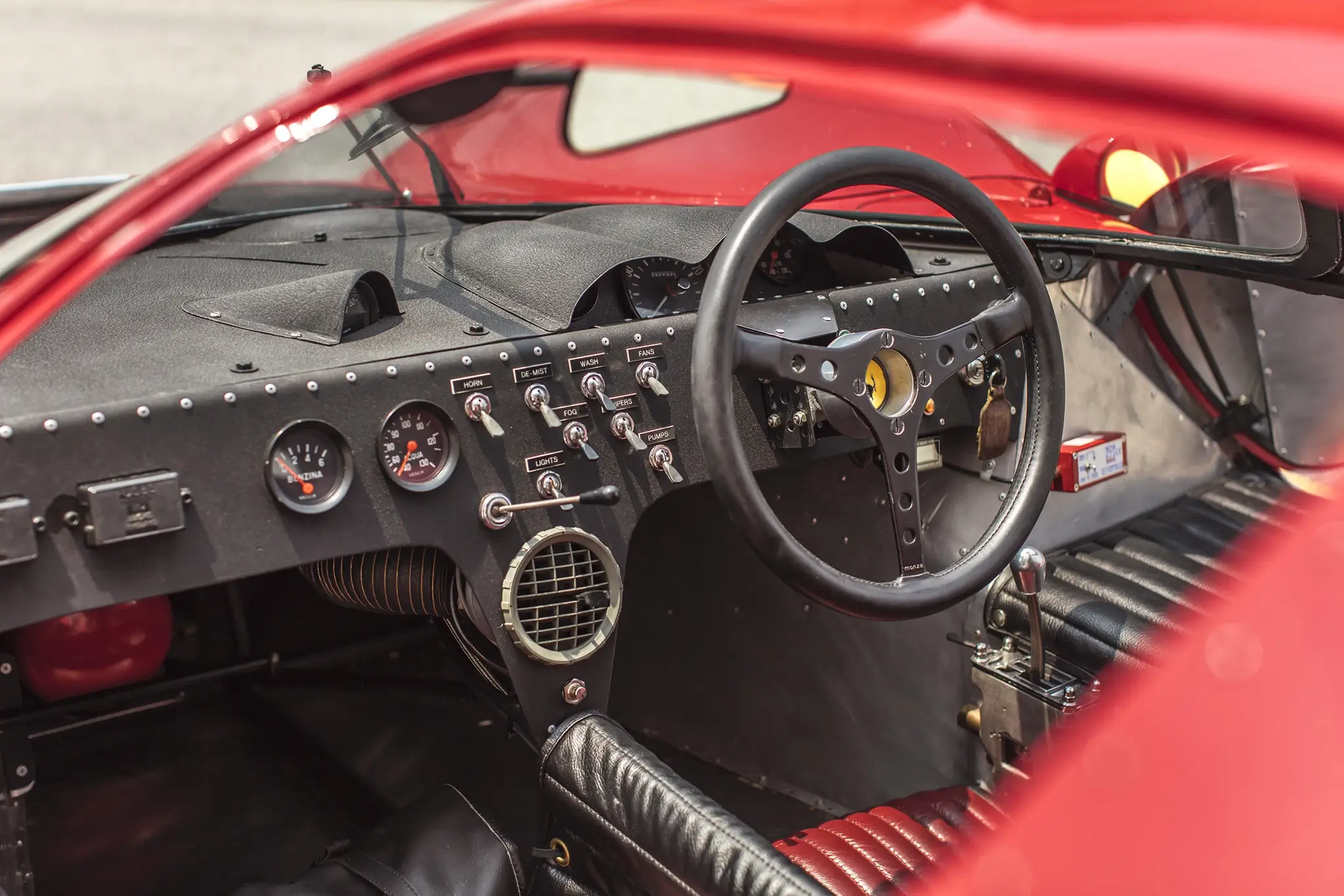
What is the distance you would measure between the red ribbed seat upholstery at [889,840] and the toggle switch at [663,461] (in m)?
0.56

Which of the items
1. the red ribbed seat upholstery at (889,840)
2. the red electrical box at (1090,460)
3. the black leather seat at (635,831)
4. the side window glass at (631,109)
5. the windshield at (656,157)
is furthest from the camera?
the side window glass at (631,109)

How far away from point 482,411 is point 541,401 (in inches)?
3.5

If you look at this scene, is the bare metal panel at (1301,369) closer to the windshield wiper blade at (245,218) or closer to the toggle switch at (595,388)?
the toggle switch at (595,388)

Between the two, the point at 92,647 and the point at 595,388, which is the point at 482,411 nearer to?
the point at 595,388

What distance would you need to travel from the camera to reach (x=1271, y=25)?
631mm

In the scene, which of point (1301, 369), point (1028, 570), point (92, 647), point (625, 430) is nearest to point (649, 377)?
point (625, 430)

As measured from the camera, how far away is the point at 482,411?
1.67 meters

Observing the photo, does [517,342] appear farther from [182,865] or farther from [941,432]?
[182,865]

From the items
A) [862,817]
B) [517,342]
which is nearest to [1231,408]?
[862,817]

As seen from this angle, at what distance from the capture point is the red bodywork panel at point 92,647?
2.10 m

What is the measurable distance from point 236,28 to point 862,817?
26.2 feet

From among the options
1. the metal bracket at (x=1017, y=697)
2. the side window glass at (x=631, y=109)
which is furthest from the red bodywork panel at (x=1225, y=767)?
the side window glass at (x=631, y=109)

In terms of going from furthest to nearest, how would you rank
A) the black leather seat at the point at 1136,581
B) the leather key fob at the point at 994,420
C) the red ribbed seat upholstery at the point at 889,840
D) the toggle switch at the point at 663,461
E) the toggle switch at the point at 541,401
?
the leather key fob at the point at 994,420
the black leather seat at the point at 1136,581
the toggle switch at the point at 663,461
the toggle switch at the point at 541,401
the red ribbed seat upholstery at the point at 889,840

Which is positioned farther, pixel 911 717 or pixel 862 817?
pixel 911 717
